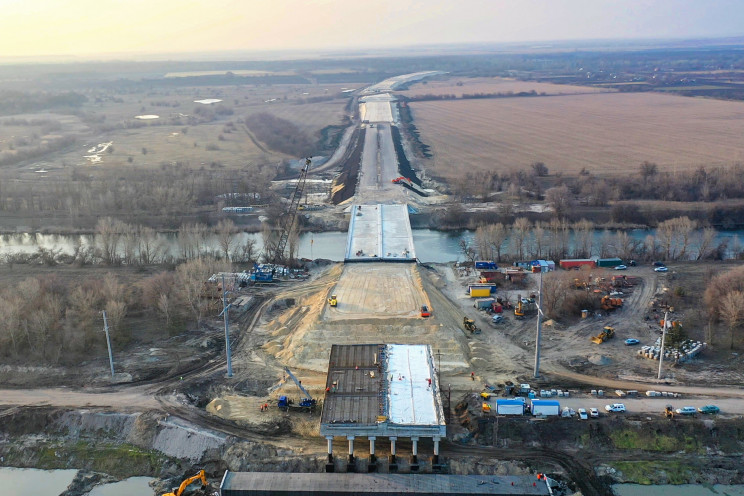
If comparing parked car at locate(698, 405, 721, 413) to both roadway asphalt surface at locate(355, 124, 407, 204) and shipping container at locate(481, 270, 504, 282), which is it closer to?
shipping container at locate(481, 270, 504, 282)

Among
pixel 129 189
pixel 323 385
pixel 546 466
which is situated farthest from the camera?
pixel 129 189

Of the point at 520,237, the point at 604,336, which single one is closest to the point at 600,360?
the point at 604,336

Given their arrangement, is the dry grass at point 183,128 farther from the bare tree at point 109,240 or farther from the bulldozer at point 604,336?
the bulldozer at point 604,336

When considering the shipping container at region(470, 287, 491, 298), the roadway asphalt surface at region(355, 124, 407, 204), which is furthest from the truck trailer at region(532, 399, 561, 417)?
the roadway asphalt surface at region(355, 124, 407, 204)

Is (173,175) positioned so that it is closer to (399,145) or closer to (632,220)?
(399,145)

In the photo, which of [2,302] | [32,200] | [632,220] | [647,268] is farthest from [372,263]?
[32,200]

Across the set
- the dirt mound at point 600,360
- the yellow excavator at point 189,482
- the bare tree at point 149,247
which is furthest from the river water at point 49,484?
the bare tree at point 149,247

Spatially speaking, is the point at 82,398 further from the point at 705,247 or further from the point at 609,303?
the point at 705,247

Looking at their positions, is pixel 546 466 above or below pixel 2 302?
below
